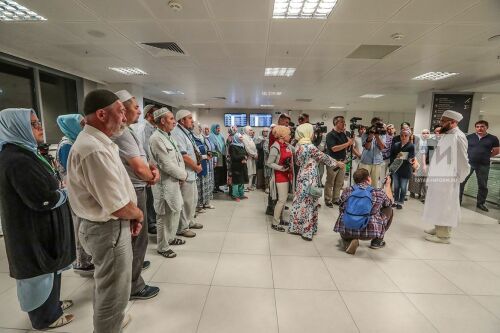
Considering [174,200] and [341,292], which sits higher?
[174,200]

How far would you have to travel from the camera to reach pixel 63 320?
1642 millimetres

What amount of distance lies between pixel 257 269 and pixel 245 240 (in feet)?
2.14

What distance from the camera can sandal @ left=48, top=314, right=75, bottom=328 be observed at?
1618mm

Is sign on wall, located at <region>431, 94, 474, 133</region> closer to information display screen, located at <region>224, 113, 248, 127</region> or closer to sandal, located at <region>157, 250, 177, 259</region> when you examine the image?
sandal, located at <region>157, 250, 177, 259</region>

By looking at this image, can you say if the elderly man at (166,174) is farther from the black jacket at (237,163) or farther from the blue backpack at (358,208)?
the black jacket at (237,163)

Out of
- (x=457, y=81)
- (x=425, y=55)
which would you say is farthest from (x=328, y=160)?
(x=457, y=81)

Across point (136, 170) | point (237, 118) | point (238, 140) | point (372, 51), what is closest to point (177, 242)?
point (136, 170)

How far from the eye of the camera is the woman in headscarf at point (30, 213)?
4.50ft

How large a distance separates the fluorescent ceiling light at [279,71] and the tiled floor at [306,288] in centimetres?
367

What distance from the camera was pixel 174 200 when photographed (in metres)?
2.44

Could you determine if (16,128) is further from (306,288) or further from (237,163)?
(237,163)

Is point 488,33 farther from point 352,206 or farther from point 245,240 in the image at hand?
point 245,240

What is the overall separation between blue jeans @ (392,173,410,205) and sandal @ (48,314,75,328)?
4.98 meters

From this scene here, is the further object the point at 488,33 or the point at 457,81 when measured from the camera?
the point at 457,81
